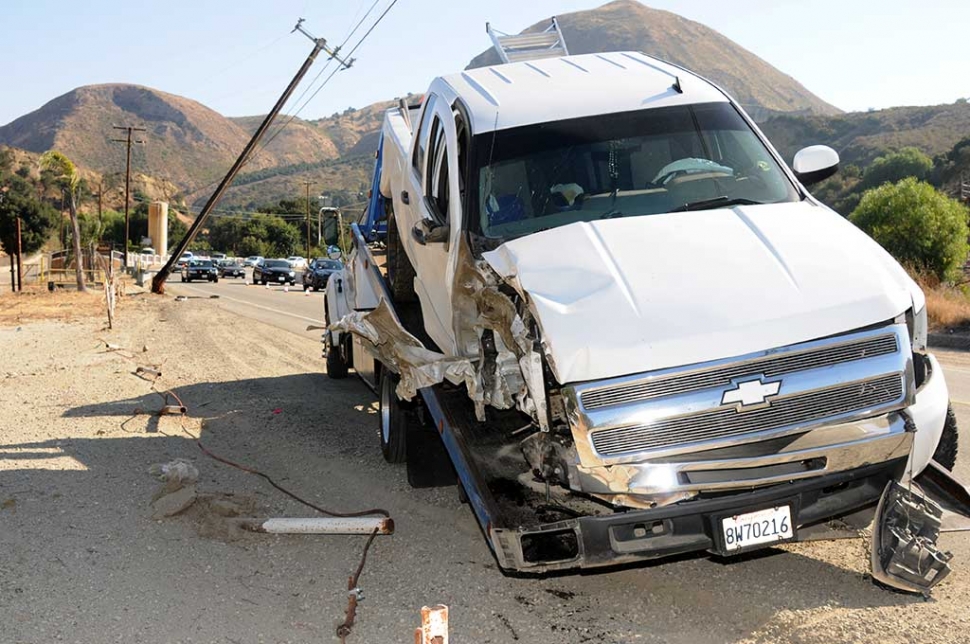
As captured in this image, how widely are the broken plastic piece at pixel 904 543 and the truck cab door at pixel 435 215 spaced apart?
8.25 feet

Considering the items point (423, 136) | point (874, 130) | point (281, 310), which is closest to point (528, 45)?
point (423, 136)

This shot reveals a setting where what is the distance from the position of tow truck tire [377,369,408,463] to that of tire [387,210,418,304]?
728 millimetres

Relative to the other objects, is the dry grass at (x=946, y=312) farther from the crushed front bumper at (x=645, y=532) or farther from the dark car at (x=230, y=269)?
the dark car at (x=230, y=269)

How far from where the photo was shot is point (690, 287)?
14.7 feet

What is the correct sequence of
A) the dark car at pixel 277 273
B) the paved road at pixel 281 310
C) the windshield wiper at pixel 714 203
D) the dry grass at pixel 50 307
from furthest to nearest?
the dark car at pixel 277 273, the dry grass at pixel 50 307, the paved road at pixel 281 310, the windshield wiper at pixel 714 203

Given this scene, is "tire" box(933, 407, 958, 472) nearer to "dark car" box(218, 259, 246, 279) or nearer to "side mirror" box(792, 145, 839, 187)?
"side mirror" box(792, 145, 839, 187)

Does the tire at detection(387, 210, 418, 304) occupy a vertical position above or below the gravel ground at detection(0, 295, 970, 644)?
above

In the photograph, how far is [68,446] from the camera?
8.73 m

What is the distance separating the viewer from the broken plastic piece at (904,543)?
4449mm

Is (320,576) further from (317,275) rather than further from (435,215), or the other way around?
(317,275)

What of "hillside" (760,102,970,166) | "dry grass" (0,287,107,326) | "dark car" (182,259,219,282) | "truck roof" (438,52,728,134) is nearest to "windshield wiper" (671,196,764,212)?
"truck roof" (438,52,728,134)

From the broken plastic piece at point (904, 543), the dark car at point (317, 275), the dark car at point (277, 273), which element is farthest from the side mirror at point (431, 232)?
the dark car at point (277, 273)

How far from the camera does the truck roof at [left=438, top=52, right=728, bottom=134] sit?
6.25m

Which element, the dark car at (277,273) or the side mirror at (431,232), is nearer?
the side mirror at (431,232)
